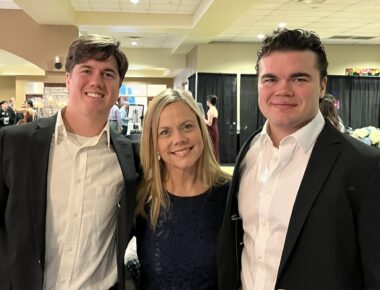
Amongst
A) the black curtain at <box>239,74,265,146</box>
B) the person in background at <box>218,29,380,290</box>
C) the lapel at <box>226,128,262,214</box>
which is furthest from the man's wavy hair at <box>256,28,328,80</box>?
the black curtain at <box>239,74,265,146</box>

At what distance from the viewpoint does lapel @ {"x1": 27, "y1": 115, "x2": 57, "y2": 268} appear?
1.59 meters

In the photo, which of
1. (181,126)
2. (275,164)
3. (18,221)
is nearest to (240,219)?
(275,164)

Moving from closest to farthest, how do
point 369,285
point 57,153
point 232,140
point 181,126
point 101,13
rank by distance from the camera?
1. point 369,285
2. point 57,153
3. point 181,126
4. point 101,13
5. point 232,140

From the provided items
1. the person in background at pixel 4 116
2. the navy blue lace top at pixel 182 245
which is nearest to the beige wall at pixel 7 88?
the person in background at pixel 4 116

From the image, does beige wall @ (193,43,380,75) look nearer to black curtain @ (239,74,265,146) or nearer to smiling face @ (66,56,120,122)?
black curtain @ (239,74,265,146)

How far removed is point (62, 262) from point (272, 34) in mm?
1196

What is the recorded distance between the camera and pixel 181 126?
6.45ft

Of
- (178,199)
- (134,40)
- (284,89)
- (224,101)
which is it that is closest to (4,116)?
(134,40)

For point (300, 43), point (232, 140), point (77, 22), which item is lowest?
point (232, 140)

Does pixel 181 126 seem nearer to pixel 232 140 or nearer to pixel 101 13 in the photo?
pixel 101 13

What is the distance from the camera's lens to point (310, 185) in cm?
142

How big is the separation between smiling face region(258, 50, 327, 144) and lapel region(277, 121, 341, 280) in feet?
0.47

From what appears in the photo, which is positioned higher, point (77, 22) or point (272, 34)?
point (77, 22)

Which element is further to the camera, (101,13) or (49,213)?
(101,13)
